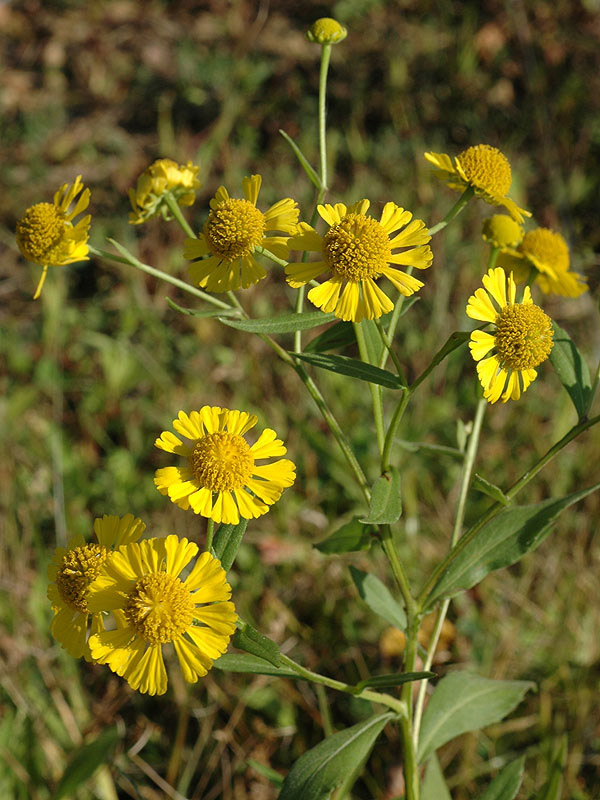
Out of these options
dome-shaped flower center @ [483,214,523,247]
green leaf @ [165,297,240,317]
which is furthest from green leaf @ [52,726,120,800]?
dome-shaped flower center @ [483,214,523,247]

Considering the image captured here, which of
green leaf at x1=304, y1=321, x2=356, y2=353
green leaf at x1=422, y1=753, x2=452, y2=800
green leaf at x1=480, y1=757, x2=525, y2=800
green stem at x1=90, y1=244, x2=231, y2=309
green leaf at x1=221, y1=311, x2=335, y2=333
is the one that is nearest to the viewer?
green leaf at x1=221, y1=311, x2=335, y2=333

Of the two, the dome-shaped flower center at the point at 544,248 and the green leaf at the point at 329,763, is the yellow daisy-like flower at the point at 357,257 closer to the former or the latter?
the dome-shaped flower center at the point at 544,248

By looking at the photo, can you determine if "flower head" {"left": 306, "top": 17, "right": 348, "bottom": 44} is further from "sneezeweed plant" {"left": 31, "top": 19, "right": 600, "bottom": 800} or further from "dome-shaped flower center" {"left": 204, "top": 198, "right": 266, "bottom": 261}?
"dome-shaped flower center" {"left": 204, "top": 198, "right": 266, "bottom": 261}

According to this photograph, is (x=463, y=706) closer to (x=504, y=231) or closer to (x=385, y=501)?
(x=385, y=501)

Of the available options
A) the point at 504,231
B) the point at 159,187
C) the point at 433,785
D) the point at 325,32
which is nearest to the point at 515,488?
the point at 504,231

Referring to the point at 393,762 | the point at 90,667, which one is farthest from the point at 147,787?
the point at 393,762
